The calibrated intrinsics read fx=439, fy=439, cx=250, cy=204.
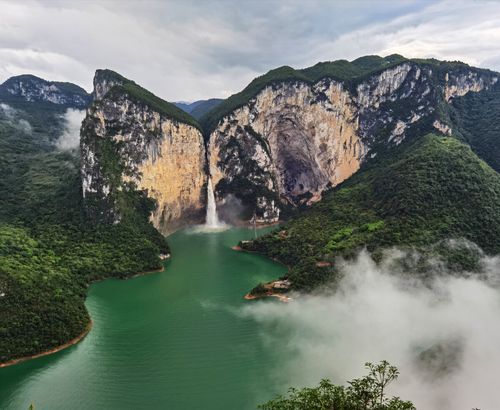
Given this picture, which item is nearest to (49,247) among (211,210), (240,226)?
(211,210)

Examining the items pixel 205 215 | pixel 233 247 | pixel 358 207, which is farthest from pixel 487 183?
pixel 205 215

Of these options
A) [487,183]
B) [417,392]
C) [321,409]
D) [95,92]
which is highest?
[95,92]

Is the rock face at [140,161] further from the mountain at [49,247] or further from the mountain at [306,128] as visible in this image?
the mountain at [49,247]

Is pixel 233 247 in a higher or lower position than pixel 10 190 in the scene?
lower

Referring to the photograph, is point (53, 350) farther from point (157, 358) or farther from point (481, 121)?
point (481, 121)

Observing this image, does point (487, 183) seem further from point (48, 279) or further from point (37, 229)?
point (37, 229)

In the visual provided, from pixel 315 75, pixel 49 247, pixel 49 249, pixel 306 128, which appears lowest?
pixel 49 249
